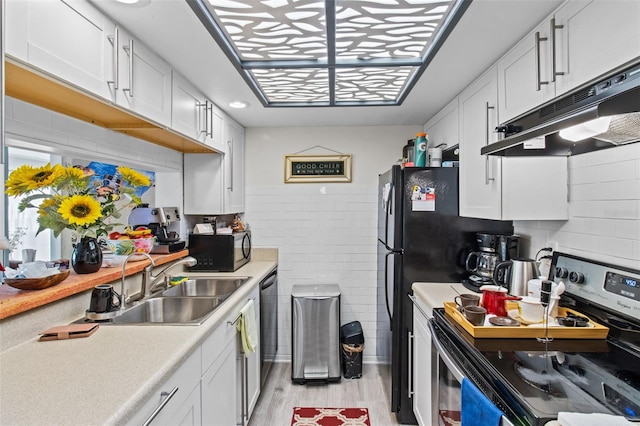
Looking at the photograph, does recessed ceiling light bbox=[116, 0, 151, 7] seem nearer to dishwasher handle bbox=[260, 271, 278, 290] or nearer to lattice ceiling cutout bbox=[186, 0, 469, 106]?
lattice ceiling cutout bbox=[186, 0, 469, 106]

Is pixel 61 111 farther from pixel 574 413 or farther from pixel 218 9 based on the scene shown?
pixel 574 413

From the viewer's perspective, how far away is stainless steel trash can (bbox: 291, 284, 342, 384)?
2.85 metres

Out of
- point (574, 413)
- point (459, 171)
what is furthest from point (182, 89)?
point (574, 413)

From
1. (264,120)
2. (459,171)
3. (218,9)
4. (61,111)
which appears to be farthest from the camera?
(264,120)

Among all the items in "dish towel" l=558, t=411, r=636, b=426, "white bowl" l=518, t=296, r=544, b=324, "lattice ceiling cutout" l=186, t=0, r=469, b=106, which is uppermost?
"lattice ceiling cutout" l=186, t=0, r=469, b=106

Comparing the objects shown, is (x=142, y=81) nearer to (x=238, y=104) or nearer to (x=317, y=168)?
(x=238, y=104)

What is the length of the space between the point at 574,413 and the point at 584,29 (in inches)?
46.4

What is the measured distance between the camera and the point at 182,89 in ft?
6.60

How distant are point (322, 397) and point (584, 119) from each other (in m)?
2.49

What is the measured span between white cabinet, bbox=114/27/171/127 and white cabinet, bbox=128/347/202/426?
42.1 inches

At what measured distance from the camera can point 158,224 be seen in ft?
8.23

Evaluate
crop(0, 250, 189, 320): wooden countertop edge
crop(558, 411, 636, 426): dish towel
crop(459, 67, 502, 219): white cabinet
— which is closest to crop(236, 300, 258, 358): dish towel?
crop(0, 250, 189, 320): wooden countertop edge

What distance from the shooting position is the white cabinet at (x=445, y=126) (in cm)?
241

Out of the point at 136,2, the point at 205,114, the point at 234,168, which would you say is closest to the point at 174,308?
the point at 205,114
